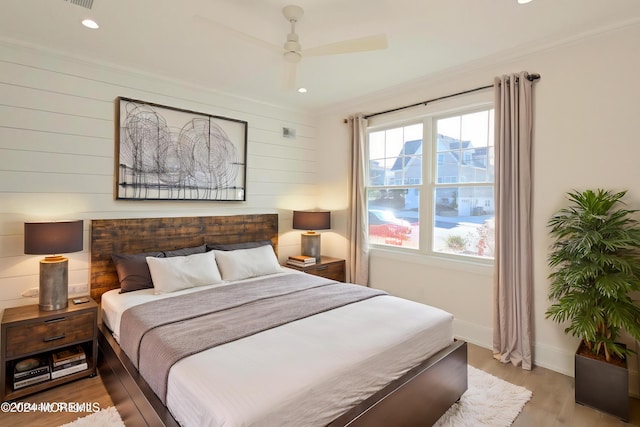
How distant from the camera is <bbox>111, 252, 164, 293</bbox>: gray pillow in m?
2.90

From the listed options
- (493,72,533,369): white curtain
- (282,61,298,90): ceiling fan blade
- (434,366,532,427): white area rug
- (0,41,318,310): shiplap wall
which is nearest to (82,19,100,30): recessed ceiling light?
(0,41,318,310): shiplap wall

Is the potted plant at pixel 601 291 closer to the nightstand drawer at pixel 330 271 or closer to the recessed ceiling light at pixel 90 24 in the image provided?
the nightstand drawer at pixel 330 271

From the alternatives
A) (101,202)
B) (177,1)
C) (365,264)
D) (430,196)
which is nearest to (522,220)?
(430,196)

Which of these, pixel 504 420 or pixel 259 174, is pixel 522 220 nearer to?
pixel 504 420

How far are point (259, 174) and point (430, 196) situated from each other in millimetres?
2122

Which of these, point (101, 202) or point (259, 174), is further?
point (259, 174)

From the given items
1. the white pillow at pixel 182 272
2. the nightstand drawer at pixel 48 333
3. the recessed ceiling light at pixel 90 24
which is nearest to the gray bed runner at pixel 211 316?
the white pillow at pixel 182 272

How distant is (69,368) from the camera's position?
2578mm

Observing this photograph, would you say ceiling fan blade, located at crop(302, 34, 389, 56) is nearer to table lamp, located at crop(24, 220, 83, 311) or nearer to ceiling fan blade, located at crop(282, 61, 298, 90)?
ceiling fan blade, located at crop(282, 61, 298, 90)

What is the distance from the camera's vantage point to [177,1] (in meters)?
2.19

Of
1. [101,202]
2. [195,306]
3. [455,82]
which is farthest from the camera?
[455,82]

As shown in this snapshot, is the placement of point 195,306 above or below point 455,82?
below

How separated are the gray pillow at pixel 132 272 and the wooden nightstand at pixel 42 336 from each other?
29 centimetres

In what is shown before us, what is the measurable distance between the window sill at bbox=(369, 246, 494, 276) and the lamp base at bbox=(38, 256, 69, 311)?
316cm
